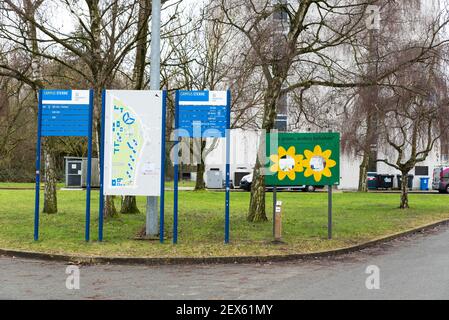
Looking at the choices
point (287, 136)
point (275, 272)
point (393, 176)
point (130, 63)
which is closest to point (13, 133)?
point (130, 63)

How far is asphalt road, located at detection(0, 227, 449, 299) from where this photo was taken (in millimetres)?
7664

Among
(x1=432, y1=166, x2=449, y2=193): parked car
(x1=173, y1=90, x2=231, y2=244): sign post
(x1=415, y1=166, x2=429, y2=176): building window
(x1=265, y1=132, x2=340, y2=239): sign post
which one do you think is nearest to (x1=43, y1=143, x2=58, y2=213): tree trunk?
(x1=173, y1=90, x2=231, y2=244): sign post

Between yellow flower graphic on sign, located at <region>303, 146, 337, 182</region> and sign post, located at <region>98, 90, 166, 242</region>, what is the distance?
12.3 ft

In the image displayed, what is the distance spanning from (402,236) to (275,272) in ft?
21.3

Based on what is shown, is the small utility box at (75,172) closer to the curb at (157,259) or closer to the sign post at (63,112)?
the sign post at (63,112)

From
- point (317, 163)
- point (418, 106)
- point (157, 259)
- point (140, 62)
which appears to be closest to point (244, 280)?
point (157, 259)

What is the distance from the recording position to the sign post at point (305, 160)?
13.5m

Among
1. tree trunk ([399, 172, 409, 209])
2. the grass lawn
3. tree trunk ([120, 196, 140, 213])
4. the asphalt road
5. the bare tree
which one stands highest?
the bare tree

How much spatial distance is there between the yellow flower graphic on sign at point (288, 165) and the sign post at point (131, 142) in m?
3.04

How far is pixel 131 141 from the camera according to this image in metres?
12.2

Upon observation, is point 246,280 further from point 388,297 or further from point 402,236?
point 402,236

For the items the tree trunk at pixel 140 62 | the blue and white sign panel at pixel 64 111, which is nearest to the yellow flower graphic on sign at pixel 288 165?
the blue and white sign panel at pixel 64 111

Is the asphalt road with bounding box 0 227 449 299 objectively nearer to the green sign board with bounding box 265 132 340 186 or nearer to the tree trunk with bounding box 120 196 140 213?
the green sign board with bounding box 265 132 340 186

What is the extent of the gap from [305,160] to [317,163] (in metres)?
0.32
